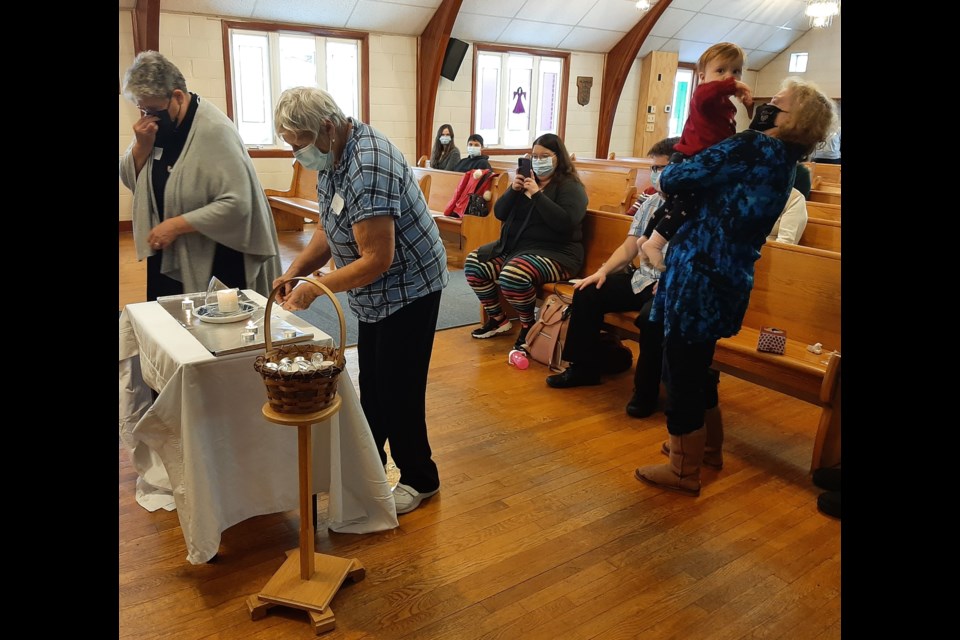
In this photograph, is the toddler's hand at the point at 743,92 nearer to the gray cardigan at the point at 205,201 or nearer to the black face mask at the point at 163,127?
the gray cardigan at the point at 205,201

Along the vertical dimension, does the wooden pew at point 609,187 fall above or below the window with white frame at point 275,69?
below

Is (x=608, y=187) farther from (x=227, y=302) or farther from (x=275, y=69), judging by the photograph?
(x=275, y=69)

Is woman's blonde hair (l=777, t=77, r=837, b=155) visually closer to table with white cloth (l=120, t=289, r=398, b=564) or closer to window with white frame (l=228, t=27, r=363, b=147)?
table with white cloth (l=120, t=289, r=398, b=564)

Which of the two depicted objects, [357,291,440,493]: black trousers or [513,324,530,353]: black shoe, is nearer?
[357,291,440,493]: black trousers

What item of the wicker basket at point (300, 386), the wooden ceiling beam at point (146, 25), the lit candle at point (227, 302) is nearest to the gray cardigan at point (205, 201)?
the lit candle at point (227, 302)

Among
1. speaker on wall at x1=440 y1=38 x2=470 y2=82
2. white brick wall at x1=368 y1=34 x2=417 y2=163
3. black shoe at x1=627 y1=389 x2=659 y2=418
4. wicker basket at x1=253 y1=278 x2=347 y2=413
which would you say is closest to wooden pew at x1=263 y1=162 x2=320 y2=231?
white brick wall at x1=368 y1=34 x2=417 y2=163

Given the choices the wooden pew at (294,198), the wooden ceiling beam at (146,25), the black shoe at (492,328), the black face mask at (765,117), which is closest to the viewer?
the black face mask at (765,117)

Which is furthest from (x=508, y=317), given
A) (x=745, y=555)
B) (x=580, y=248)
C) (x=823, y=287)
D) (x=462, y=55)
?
(x=462, y=55)

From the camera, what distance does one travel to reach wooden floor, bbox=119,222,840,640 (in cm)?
177

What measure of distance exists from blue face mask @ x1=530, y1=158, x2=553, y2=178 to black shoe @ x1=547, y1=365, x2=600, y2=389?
42.0 inches

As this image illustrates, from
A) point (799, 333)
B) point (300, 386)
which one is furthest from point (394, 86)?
point (300, 386)

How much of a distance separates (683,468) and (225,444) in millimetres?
1491

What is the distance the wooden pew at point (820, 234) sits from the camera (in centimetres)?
346
